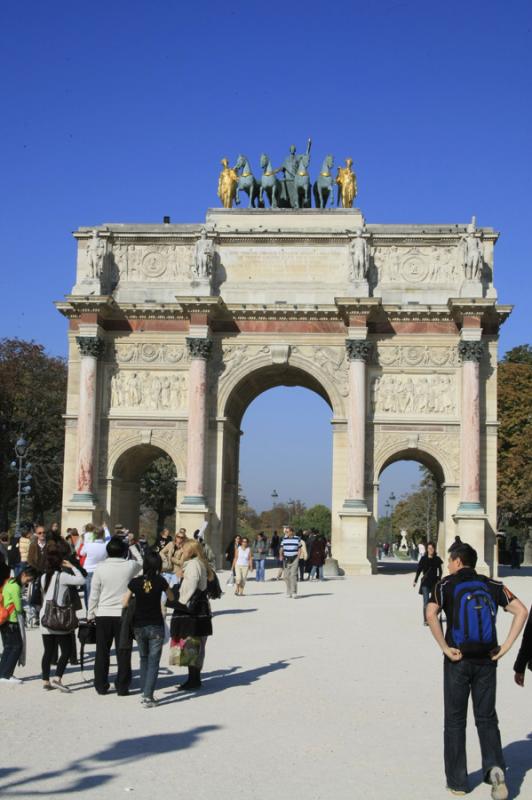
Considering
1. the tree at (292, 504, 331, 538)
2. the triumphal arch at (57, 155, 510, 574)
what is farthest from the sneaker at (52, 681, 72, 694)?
the tree at (292, 504, 331, 538)

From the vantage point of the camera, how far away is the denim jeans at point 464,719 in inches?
328

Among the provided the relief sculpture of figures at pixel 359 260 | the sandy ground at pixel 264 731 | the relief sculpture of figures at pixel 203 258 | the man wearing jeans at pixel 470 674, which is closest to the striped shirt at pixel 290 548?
the sandy ground at pixel 264 731

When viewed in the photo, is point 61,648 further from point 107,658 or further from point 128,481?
point 128,481

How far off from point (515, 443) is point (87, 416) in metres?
28.4

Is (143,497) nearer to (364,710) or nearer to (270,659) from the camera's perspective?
(270,659)

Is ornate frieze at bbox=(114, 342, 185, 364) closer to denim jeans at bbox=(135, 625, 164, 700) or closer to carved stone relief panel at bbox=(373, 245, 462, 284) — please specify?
carved stone relief panel at bbox=(373, 245, 462, 284)

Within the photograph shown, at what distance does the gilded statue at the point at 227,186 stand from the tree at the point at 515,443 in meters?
22.6

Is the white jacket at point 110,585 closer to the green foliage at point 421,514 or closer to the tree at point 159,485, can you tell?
the tree at point 159,485

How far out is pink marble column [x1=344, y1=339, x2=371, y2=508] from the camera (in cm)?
3888

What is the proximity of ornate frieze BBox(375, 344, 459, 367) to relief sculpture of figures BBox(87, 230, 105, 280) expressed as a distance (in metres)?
11.1

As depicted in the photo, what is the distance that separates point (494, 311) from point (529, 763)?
1223 inches

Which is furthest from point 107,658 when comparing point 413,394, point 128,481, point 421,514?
point 421,514

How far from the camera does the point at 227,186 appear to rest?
42.8 meters

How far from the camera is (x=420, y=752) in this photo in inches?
381
